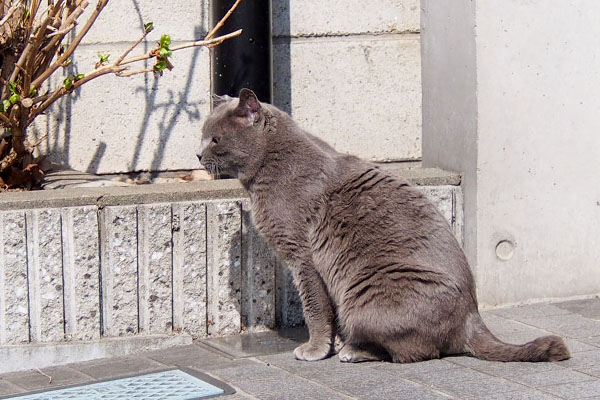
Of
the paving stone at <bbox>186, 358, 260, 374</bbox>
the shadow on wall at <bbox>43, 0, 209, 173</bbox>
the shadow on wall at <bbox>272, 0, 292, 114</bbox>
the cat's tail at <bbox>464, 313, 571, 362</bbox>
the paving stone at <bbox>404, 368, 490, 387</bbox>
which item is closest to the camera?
the paving stone at <bbox>404, 368, 490, 387</bbox>

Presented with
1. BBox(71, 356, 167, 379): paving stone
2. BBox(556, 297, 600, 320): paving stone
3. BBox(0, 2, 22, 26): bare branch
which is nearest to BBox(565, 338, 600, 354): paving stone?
BBox(556, 297, 600, 320): paving stone

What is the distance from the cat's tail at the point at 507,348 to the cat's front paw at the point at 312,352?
0.68m

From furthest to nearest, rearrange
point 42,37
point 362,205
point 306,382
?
point 42,37, point 362,205, point 306,382

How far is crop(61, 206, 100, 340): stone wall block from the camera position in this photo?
473cm

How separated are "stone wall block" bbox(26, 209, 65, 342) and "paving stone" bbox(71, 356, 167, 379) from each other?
0.23 m

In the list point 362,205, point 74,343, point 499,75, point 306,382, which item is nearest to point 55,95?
point 74,343

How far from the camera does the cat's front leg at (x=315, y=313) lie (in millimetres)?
4578

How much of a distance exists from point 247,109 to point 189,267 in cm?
93

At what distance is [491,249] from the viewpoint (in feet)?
17.6

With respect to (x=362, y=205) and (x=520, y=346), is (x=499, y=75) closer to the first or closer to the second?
(x=362, y=205)

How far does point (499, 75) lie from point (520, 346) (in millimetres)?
1701

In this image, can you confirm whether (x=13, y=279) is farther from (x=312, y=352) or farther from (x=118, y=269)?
(x=312, y=352)

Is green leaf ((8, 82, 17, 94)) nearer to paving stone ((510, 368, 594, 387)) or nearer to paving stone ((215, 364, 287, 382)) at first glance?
Result: paving stone ((215, 364, 287, 382))

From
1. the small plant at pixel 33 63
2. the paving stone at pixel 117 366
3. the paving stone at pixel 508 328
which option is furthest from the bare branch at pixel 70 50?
the paving stone at pixel 508 328
